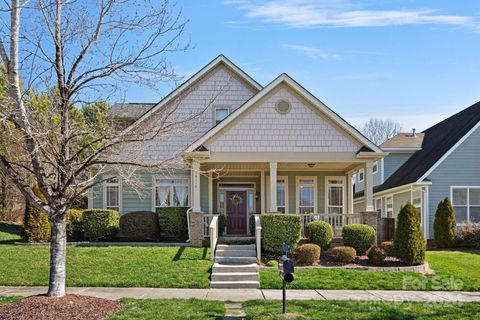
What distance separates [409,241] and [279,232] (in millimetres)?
3884

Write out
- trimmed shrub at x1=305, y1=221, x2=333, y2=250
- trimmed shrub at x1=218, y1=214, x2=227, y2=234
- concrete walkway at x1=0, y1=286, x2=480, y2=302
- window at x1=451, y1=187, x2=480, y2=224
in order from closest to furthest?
concrete walkway at x1=0, y1=286, x2=480, y2=302, trimmed shrub at x1=305, y1=221, x2=333, y2=250, trimmed shrub at x1=218, y1=214, x2=227, y2=234, window at x1=451, y1=187, x2=480, y2=224

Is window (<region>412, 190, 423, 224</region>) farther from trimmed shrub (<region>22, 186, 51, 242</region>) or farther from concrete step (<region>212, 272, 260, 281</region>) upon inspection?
trimmed shrub (<region>22, 186, 51, 242</region>)

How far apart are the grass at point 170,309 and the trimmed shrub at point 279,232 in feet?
17.7

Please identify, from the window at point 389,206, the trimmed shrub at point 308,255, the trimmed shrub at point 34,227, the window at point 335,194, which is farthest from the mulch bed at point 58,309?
the window at point 389,206

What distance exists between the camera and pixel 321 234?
15.2 meters

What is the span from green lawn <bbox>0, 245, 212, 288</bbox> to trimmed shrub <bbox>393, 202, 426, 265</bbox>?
561cm

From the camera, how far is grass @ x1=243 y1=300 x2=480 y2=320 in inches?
332

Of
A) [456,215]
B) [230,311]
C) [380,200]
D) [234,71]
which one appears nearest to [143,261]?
[230,311]

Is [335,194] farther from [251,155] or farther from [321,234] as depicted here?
[251,155]

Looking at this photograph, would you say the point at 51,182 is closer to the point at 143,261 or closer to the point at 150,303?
the point at 150,303

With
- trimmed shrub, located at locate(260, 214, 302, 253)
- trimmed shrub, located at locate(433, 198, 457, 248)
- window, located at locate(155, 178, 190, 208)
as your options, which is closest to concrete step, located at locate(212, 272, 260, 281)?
trimmed shrub, located at locate(260, 214, 302, 253)

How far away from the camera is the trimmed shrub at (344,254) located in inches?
560

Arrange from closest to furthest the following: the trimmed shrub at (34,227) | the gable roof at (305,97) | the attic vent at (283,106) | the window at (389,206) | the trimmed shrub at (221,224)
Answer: the gable roof at (305,97) → the attic vent at (283,106) → the trimmed shrub at (34,227) → the trimmed shrub at (221,224) → the window at (389,206)

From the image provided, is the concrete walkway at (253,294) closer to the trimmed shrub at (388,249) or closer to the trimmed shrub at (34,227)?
the trimmed shrub at (388,249)
